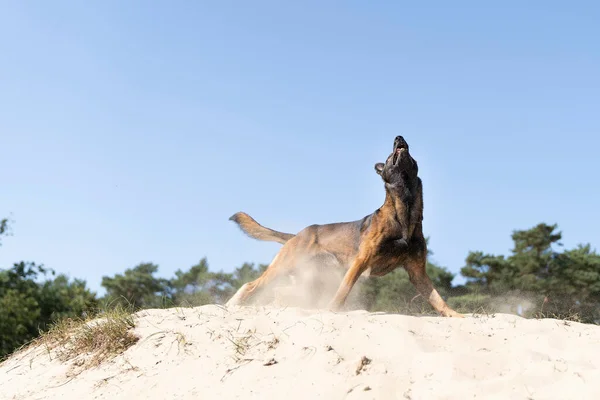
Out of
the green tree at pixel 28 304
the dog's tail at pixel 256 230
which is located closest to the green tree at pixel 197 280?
the green tree at pixel 28 304

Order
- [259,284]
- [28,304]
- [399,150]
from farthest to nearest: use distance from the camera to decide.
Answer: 1. [28,304]
2. [259,284]
3. [399,150]

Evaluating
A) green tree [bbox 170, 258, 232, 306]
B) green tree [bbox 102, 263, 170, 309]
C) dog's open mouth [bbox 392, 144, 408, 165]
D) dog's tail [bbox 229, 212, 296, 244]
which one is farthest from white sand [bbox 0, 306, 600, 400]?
green tree [bbox 102, 263, 170, 309]

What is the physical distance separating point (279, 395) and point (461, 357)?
169 centimetres

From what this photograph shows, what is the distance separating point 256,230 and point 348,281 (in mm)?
2797

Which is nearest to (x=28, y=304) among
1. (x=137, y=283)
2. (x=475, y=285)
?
(x=137, y=283)

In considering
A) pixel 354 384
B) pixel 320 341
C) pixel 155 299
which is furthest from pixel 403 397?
pixel 155 299

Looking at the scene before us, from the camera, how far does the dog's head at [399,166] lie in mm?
Result: 8422

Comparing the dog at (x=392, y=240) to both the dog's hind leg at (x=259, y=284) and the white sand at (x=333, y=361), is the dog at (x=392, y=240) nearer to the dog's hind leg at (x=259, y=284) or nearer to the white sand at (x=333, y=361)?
the dog's hind leg at (x=259, y=284)

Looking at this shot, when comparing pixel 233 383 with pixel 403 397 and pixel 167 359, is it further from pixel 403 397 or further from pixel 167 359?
pixel 403 397

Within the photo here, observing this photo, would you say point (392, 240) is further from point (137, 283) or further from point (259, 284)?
point (137, 283)

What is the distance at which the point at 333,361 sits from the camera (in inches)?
243

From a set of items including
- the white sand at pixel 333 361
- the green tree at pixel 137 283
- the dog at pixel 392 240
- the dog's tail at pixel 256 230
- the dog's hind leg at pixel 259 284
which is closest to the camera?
the white sand at pixel 333 361

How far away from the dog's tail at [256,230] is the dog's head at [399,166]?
7.53 ft

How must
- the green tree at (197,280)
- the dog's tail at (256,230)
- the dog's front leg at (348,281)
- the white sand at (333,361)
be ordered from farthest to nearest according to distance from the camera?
the green tree at (197,280), the dog's tail at (256,230), the dog's front leg at (348,281), the white sand at (333,361)
